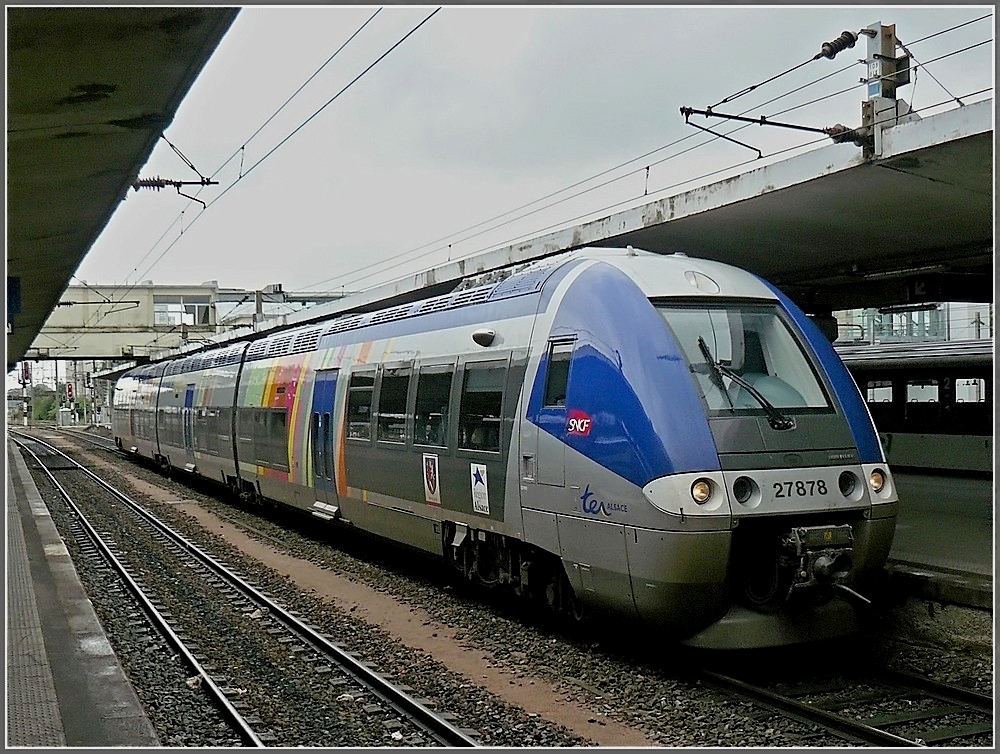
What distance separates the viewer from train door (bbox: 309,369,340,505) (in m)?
12.9

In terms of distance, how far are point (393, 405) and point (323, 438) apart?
266 cm

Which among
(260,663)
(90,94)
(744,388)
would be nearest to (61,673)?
(260,663)

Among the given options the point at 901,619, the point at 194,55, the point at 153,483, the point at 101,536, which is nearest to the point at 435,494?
the point at 901,619

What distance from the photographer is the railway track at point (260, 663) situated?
21.4 ft

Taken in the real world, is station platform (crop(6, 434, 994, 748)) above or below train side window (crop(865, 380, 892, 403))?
below

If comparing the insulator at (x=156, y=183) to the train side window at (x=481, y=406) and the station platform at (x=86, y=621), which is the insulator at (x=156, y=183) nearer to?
the station platform at (x=86, y=621)

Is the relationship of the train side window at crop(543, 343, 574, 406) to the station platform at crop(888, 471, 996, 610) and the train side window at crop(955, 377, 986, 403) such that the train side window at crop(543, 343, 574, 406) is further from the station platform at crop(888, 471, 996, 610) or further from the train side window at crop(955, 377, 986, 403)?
the train side window at crop(955, 377, 986, 403)

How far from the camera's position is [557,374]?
779 centimetres

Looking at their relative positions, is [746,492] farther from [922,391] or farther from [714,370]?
[922,391]

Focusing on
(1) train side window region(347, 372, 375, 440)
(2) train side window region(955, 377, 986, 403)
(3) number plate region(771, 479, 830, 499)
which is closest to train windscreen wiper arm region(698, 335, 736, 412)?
(3) number plate region(771, 479, 830, 499)

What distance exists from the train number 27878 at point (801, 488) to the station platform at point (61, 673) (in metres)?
4.23

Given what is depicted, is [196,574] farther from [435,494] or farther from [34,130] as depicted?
[34,130]

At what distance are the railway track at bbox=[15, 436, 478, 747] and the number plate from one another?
2508 millimetres

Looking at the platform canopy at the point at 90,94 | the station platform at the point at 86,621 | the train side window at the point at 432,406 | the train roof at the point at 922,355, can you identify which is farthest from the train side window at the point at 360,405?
the train roof at the point at 922,355
